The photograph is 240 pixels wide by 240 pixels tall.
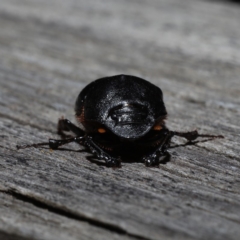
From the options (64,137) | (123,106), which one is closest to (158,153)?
(123,106)

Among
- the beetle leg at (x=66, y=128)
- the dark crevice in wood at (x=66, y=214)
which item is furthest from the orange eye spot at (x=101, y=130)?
the dark crevice in wood at (x=66, y=214)

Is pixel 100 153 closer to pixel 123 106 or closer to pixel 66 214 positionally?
pixel 123 106

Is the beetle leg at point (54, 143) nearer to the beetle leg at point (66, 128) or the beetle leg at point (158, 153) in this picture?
the beetle leg at point (66, 128)

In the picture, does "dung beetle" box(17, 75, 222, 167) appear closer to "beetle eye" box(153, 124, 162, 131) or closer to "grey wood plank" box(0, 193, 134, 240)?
"beetle eye" box(153, 124, 162, 131)

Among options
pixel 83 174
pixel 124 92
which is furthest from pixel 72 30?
pixel 83 174

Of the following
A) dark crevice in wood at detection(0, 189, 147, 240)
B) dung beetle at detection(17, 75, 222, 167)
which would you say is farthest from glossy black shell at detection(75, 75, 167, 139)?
dark crevice in wood at detection(0, 189, 147, 240)

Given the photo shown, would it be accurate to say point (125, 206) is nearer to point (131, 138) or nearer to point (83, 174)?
point (83, 174)

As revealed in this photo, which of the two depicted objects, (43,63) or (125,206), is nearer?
(125,206)
